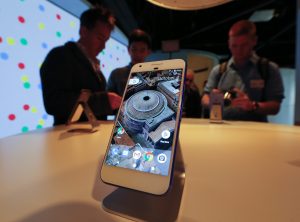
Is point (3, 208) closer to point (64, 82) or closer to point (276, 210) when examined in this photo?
point (276, 210)

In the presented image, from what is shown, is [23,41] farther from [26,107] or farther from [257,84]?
[257,84]

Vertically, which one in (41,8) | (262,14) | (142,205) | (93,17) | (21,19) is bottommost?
(142,205)

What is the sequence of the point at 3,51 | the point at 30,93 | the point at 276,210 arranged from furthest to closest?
the point at 30,93 → the point at 3,51 → the point at 276,210

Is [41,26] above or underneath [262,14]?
underneath

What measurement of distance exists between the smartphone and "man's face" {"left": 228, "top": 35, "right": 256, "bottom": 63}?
107 cm

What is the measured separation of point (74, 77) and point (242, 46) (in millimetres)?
979

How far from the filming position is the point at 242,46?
4.09 ft

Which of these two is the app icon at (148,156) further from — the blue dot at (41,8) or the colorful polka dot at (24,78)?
the blue dot at (41,8)

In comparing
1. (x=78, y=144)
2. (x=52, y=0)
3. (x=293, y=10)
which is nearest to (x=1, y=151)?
(x=78, y=144)

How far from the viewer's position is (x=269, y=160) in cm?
37

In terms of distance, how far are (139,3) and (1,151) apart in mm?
3361

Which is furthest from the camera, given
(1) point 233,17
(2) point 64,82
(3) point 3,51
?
(1) point 233,17

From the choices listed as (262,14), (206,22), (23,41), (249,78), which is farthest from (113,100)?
(206,22)

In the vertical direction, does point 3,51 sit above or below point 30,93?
above
